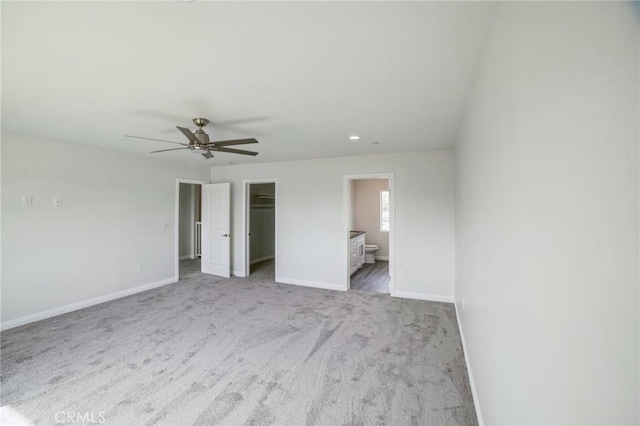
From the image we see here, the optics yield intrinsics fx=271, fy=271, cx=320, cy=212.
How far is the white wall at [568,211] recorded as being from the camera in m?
0.47

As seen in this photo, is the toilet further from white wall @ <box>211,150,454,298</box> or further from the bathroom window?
white wall @ <box>211,150,454,298</box>

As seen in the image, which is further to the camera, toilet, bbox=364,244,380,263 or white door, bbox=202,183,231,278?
toilet, bbox=364,244,380,263

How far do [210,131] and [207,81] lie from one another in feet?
4.32

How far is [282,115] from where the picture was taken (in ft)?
8.82

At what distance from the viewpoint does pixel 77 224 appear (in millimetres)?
3936

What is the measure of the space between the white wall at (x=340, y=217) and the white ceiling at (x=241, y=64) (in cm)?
137

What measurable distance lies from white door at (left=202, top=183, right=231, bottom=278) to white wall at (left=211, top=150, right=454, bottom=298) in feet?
0.67

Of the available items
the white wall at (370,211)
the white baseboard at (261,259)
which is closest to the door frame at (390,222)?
the white wall at (370,211)

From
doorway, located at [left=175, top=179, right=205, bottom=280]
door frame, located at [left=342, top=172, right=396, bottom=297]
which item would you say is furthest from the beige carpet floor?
doorway, located at [left=175, top=179, right=205, bottom=280]

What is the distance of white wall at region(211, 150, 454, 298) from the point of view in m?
4.26

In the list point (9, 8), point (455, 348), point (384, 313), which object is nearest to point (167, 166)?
point (9, 8)

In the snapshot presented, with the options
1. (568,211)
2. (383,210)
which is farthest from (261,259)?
(568,211)

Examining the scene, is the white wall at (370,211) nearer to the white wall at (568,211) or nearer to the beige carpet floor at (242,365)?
the beige carpet floor at (242,365)

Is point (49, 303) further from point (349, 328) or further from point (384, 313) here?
point (384, 313)
